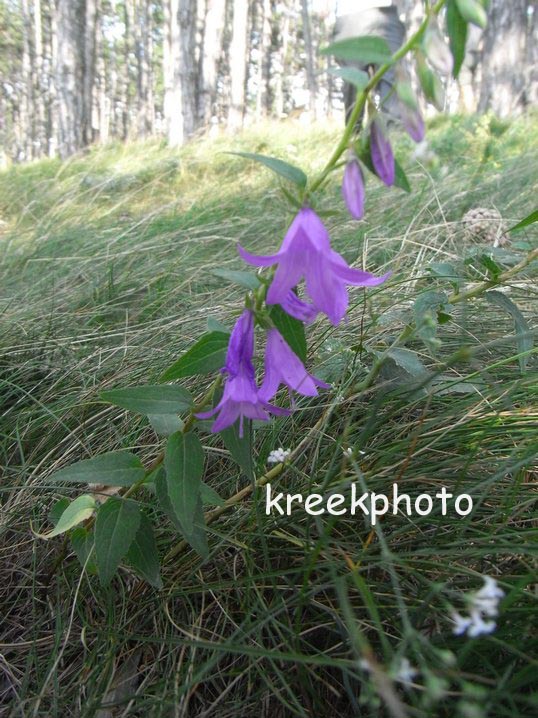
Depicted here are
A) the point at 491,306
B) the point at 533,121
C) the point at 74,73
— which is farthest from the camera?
the point at 74,73

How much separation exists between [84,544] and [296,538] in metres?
0.36

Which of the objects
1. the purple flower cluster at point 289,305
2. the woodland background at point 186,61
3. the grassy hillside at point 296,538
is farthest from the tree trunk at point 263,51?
the purple flower cluster at point 289,305

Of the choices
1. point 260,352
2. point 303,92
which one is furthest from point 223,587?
point 303,92

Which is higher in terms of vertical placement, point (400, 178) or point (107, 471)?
point (400, 178)

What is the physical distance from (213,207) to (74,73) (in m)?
7.59

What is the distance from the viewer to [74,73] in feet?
31.6

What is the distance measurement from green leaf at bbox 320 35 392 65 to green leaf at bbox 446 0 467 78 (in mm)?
84

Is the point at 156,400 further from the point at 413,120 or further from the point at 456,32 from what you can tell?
the point at 456,32

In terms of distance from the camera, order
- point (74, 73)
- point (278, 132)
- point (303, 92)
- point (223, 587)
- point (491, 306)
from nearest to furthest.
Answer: point (223, 587)
point (491, 306)
point (278, 132)
point (74, 73)
point (303, 92)

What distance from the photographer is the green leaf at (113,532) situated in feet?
3.01

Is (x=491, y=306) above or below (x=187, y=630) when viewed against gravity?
above

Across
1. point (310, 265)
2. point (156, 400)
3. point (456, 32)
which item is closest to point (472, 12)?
point (456, 32)

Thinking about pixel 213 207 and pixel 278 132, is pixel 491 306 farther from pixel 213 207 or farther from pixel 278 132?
pixel 278 132

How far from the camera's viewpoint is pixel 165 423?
1003 mm
